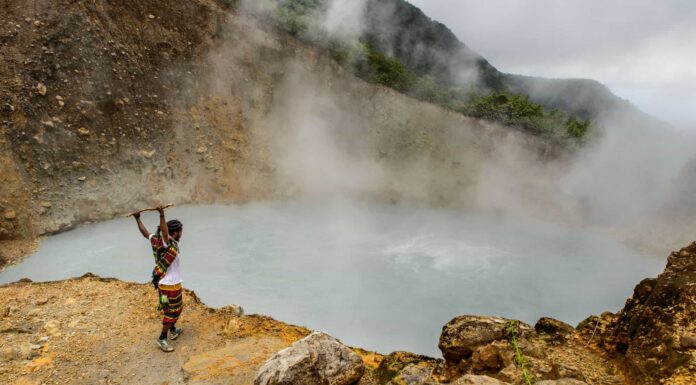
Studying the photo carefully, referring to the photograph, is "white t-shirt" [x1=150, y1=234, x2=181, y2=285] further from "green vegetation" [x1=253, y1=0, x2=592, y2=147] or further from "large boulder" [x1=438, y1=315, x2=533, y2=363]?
A: "green vegetation" [x1=253, y1=0, x2=592, y2=147]

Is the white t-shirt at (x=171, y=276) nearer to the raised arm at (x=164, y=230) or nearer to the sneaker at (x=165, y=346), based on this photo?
the raised arm at (x=164, y=230)

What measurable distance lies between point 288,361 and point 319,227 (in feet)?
29.6

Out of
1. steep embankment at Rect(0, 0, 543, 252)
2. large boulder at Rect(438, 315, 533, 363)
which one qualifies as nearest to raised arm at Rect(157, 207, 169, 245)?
large boulder at Rect(438, 315, 533, 363)

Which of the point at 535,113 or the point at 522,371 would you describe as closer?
the point at 522,371

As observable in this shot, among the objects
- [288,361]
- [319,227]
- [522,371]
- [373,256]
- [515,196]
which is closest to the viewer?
[522,371]

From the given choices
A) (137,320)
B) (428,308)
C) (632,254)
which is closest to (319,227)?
(428,308)

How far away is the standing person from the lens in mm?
4562

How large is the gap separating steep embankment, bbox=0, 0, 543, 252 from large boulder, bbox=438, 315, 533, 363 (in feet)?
35.5

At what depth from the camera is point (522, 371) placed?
3.43 metres

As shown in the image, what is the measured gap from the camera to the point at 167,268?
461cm

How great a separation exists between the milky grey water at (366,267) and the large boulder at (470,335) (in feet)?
10.1

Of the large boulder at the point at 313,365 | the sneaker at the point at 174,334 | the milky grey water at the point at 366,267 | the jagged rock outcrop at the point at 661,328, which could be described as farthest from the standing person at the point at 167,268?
the jagged rock outcrop at the point at 661,328

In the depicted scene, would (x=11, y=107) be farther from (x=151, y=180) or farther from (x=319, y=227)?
(x=319, y=227)

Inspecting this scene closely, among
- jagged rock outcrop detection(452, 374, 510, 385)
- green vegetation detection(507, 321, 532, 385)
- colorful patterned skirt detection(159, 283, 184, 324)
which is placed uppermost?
green vegetation detection(507, 321, 532, 385)
